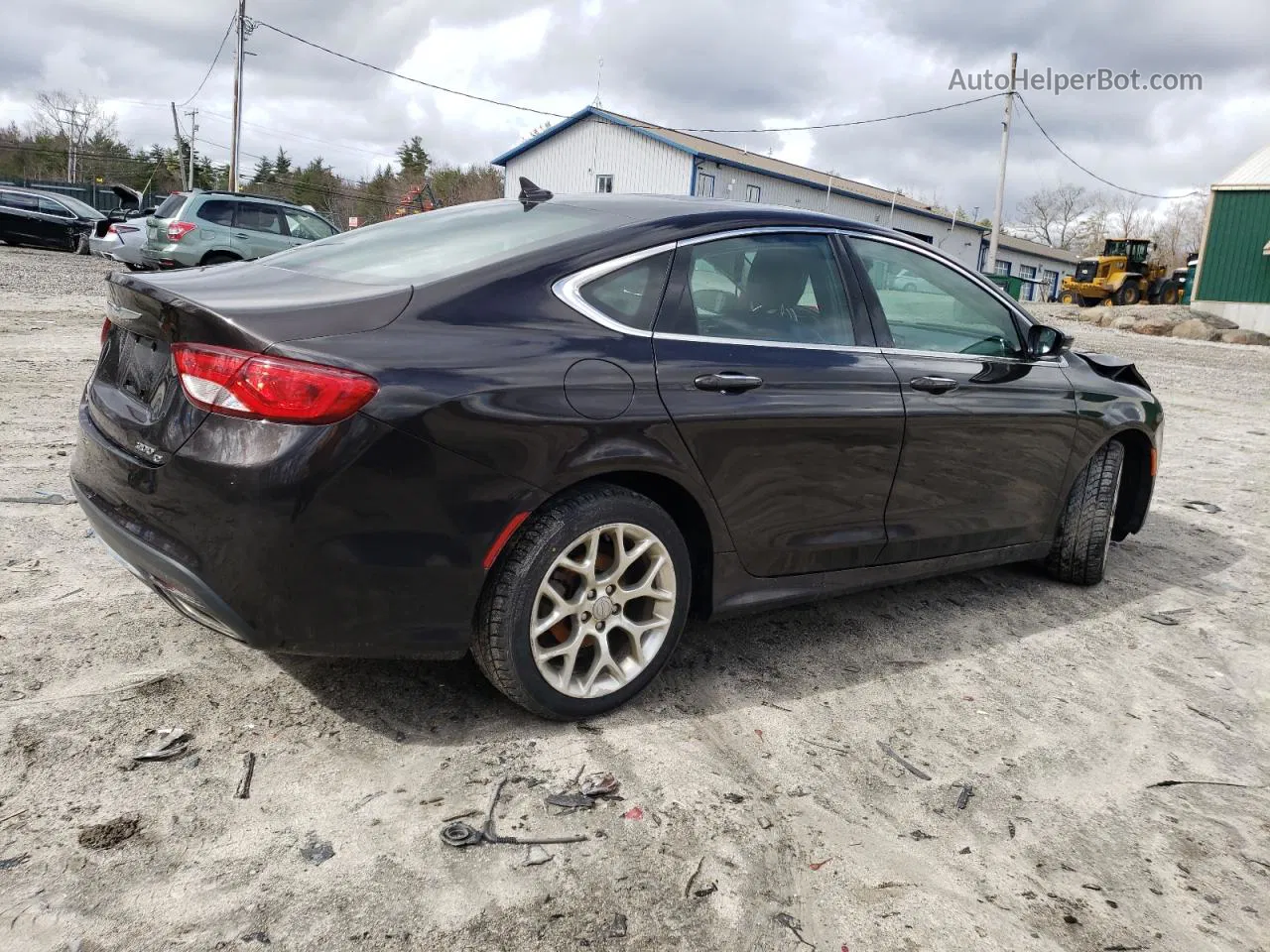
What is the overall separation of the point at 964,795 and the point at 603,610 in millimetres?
1148

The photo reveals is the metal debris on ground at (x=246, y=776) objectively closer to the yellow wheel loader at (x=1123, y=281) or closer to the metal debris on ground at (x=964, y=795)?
the metal debris on ground at (x=964, y=795)

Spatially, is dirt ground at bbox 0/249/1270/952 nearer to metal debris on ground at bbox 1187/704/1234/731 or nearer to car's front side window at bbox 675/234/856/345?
metal debris on ground at bbox 1187/704/1234/731

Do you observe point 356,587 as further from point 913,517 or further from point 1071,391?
point 1071,391

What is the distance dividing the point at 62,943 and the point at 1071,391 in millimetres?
4116

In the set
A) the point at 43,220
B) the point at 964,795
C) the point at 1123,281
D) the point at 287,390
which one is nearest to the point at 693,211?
the point at 287,390

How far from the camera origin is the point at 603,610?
292 cm

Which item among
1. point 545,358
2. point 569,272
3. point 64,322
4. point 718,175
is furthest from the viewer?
point 718,175

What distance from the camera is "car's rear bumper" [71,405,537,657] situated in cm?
238

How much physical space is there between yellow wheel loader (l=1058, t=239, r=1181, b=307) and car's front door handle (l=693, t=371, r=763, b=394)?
121 ft

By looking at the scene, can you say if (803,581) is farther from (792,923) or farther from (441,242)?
(441,242)

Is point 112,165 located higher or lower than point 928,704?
higher

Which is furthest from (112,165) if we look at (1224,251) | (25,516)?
(25,516)

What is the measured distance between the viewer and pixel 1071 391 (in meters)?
4.39

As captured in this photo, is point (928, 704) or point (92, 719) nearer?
point (92, 719)
